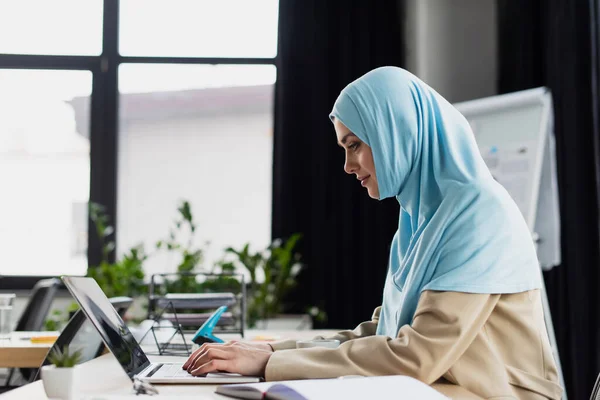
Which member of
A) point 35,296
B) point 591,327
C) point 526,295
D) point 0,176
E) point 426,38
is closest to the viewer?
point 526,295

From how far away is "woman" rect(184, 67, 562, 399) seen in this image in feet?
4.22

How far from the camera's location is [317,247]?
4801mm

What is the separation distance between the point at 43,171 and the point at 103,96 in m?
0.63

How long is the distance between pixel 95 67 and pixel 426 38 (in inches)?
84.8

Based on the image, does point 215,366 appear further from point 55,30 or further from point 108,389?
point 55,30

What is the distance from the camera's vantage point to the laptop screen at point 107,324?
1253 millimetres

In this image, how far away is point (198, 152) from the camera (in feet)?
16.8

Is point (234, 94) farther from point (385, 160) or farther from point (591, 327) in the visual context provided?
point (385, 160)

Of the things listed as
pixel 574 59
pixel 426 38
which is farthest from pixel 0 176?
pixel 574 59

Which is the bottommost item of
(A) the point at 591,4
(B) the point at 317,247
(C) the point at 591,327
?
(C) the point at 591,327

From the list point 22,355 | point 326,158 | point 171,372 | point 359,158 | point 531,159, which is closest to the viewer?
point 171,372

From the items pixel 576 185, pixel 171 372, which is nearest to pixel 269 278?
pixel 576 185

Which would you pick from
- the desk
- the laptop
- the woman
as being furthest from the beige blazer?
the desk

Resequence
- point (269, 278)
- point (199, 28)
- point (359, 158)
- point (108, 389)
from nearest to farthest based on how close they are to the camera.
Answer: point (108, 389), point (359, 158), point (269, 278), point (199, 28)
